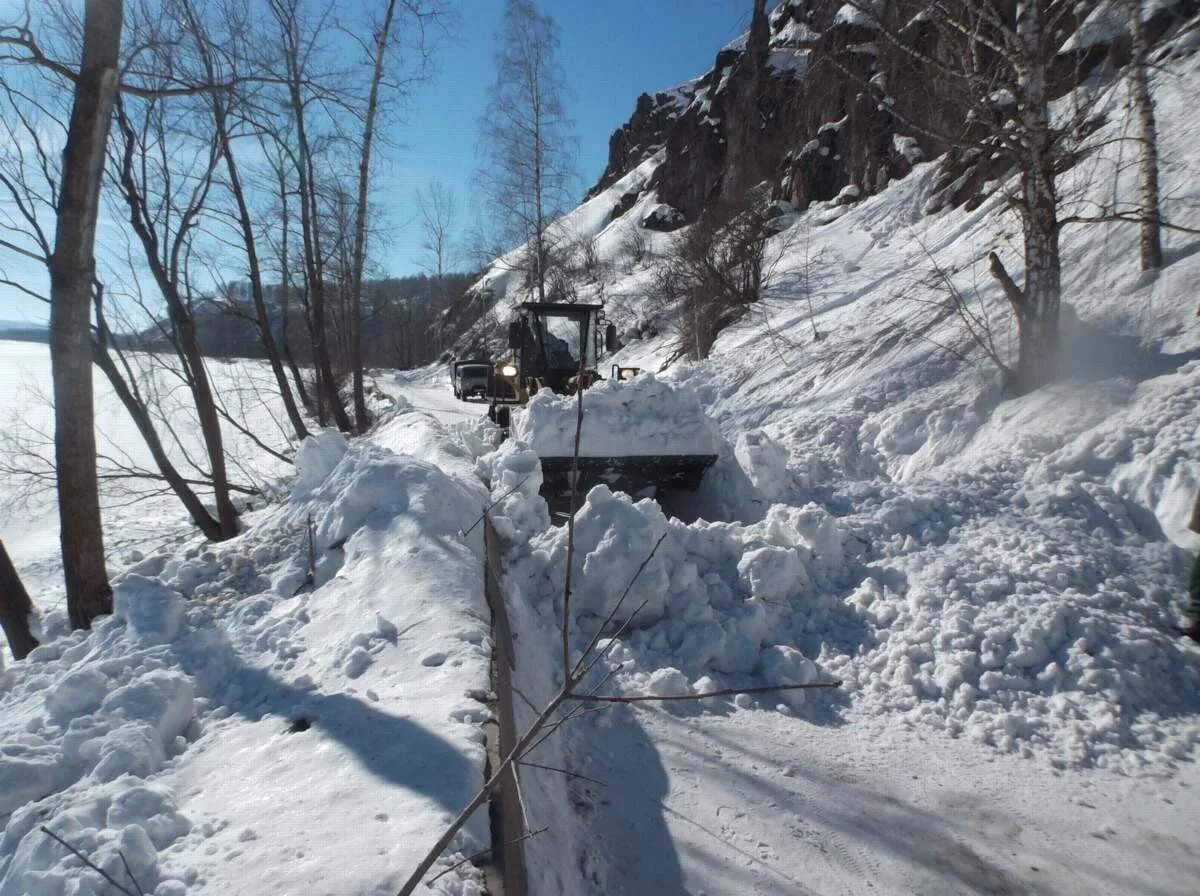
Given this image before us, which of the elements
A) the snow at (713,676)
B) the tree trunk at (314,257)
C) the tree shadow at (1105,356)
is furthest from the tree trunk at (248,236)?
the tree shadow at (1105,356)

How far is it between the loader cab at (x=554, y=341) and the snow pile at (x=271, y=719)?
6.26m

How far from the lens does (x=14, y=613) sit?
5.15m

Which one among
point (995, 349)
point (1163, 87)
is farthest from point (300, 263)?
point (1163, 87)

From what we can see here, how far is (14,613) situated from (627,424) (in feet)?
17.9

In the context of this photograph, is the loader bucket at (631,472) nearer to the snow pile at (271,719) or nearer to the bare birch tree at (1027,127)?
the snow pile at (271,719)

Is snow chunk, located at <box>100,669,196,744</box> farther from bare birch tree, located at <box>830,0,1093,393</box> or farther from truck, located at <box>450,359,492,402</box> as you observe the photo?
truck, located at <box>450,359,492,402</box>

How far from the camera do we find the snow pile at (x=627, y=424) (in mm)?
6707

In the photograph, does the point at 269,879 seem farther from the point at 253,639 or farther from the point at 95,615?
the point at 95,615

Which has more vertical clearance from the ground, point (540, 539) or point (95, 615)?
point (540, 539)

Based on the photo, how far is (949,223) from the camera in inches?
564

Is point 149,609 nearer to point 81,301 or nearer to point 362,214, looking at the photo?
point 81,301

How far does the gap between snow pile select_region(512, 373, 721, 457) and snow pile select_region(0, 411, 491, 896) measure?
8.26ft

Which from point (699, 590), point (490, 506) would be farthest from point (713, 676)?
point (490, 506)

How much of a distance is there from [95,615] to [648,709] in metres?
4.09
